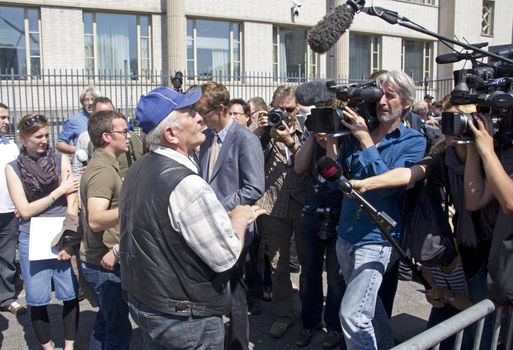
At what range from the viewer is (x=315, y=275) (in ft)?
13.7

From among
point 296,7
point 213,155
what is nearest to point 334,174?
point 213,155

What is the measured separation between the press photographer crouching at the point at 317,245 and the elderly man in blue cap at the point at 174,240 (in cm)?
153

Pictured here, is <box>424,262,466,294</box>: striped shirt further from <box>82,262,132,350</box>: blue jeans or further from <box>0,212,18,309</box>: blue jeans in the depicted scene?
<box>0,212,18,309</box>: blue jeans

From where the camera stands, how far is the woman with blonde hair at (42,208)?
390 cm

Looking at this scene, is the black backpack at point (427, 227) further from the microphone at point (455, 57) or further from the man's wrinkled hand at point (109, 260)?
the man's wrinkled hand at point (109, 260)

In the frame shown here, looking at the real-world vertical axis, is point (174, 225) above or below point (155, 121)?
below

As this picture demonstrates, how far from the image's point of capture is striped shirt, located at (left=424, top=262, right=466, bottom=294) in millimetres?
3111

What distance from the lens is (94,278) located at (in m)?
3.38

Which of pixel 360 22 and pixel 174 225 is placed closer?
pixel 174 225

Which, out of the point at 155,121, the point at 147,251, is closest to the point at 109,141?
the point at 155,121

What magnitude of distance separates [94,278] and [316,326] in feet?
6.35

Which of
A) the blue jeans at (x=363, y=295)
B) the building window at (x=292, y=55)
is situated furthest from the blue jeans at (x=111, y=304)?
the building window at (x=292, y=55)

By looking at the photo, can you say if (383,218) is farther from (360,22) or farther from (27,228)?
(360,22)

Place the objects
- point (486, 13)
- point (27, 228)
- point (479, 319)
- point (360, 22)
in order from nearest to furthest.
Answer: point (479, 319)
point (27, 228)
point (360, 22)
point (486, 13)
